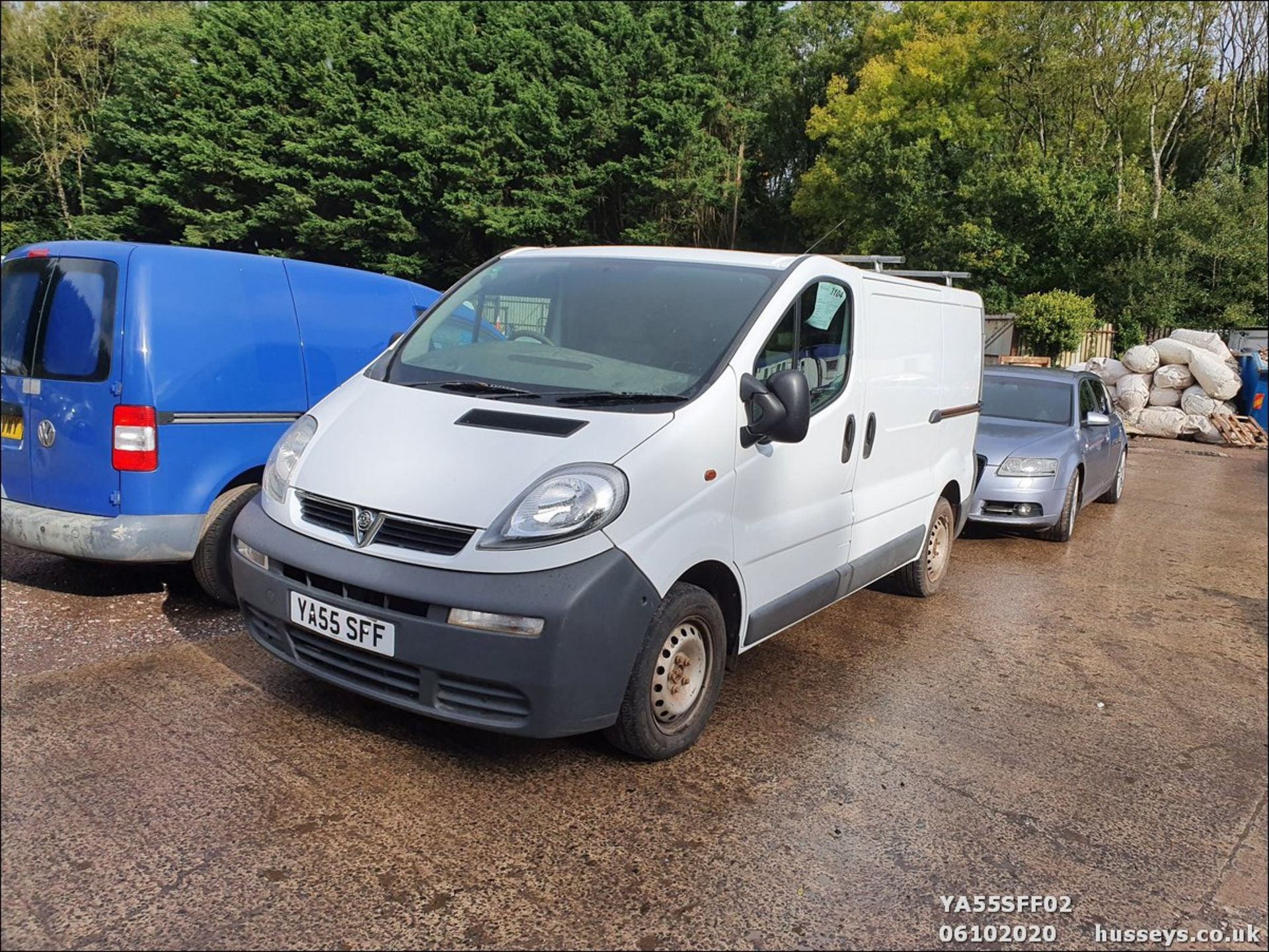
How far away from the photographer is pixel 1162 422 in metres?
17.3

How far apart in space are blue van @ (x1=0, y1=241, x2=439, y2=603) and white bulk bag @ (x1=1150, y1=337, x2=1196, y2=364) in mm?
17648

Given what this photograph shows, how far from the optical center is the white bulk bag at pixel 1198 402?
1719cm

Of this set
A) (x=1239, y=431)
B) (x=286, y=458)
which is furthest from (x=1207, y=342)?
(x=286, y=458)

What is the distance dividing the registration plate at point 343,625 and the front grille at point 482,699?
229mm

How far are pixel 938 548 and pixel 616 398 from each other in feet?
11.3

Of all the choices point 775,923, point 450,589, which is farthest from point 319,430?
point 775,923

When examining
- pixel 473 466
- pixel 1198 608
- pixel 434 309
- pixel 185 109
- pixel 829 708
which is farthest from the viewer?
pixel 185 109

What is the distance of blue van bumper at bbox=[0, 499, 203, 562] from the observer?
451 cm

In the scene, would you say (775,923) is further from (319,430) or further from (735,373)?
(319,430)

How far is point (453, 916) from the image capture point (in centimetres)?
261

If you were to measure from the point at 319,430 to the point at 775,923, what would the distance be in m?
2.46

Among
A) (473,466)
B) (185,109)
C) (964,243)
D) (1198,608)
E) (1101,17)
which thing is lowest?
(1198,608)

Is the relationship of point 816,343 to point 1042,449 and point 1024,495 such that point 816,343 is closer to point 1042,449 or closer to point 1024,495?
point 1024,495

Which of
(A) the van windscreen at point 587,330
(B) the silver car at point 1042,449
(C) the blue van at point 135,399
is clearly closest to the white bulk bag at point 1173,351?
(B) the silver car at point 1042,449
